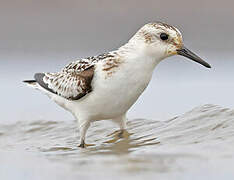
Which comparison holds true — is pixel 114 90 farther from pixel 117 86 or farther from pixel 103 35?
pixel 103 35

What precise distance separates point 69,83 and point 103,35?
263 inches

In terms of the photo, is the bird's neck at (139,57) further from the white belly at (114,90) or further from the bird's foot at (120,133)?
the bird's foot at (120,133)

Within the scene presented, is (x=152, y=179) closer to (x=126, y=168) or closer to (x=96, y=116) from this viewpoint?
(x=126, y=168)

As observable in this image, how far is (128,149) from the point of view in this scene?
7406 millimetres

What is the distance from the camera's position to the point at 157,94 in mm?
11000

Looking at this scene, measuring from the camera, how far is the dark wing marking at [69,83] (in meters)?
7.93

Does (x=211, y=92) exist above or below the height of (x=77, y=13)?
below

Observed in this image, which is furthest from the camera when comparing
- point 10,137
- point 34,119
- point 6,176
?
point 34,119

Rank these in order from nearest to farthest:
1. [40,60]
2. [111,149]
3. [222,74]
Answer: [111,149] → [222,74] → [40,60]

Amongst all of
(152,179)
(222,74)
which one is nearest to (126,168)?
(152,179)

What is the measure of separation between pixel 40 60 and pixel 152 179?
8.16 meters

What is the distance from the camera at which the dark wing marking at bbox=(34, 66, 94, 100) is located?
7.93 meters

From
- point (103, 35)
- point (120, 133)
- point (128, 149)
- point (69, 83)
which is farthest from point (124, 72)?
point (103, 35)

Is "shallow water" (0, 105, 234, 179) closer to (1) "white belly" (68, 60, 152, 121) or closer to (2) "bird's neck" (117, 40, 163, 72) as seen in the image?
(1) "white belly" (68, 60, 152, 121)
